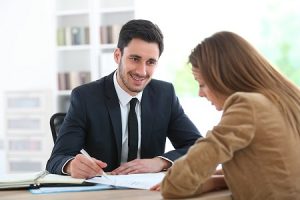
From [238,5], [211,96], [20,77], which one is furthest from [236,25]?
[211,96]

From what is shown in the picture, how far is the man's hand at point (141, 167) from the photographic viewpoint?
183cm

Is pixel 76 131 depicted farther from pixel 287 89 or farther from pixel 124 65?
pixel 287 89

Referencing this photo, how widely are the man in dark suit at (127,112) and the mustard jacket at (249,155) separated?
82cm

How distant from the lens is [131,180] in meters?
1.61

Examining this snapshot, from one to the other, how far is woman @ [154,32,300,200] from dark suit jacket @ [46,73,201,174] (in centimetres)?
75

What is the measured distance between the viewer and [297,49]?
490 centimetres

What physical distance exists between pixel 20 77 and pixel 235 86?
460 centimetres

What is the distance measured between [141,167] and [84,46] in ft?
11.5

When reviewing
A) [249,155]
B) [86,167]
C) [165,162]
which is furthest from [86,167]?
[249,155]

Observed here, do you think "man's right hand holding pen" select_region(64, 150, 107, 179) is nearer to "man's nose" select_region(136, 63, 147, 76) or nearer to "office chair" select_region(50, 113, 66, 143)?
"man's nose" select_region(136, 63, 147, 76)

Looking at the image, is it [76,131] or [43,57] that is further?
[43,57]

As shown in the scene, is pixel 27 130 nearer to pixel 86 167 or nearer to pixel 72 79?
pixel 72 79

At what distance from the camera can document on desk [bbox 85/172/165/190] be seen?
1.55 metres

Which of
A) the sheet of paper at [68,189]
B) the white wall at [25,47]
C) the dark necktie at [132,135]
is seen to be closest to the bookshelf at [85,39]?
the white wall at [25,47]
